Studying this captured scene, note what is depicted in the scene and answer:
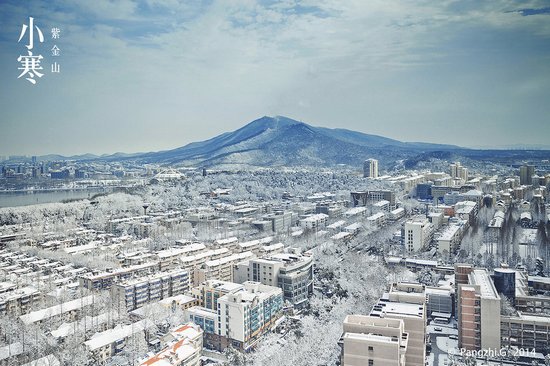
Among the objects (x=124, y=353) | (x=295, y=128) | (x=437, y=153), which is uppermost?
(x=295, y=128)

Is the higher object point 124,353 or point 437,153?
point 437,153

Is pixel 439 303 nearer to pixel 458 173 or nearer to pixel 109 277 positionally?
pixel 109 277

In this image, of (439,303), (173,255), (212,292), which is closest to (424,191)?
(439,303)

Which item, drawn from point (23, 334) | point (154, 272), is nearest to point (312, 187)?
point (154, 272)

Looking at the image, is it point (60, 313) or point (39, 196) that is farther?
point (39, 196)

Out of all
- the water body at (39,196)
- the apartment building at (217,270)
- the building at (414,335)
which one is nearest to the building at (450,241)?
the apartment building at (217,270)

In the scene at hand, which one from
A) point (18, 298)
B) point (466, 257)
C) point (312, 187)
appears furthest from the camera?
point (312, 187)

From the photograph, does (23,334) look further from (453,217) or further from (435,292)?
(453,217)

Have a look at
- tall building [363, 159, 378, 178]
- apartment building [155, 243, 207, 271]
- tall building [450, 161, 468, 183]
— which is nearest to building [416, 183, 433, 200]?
tall building [450, 161, 468, 183]
